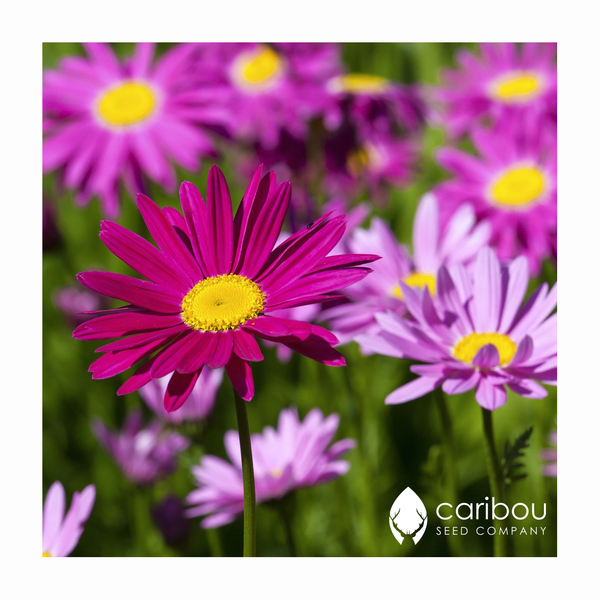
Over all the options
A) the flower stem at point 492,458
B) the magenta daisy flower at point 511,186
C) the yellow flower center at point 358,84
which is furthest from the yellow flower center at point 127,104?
the flower stem at point 492,458

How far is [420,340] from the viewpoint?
60cm

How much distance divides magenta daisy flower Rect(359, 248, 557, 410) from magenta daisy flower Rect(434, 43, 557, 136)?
35 cm

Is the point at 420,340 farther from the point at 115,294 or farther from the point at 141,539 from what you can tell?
the point at 141,539

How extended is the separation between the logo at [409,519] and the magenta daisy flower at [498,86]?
0.47 meters

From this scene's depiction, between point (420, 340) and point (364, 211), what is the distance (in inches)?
11.8

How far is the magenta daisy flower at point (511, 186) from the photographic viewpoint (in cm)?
86

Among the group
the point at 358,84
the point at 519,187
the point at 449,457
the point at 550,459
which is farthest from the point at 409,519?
the point at 358,84

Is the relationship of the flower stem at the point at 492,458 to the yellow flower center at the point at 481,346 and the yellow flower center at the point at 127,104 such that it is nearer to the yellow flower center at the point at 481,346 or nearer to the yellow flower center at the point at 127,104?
the yellow flower center at the point at 481,346

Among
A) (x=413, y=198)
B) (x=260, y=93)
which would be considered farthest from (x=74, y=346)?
(x=413, y=198)

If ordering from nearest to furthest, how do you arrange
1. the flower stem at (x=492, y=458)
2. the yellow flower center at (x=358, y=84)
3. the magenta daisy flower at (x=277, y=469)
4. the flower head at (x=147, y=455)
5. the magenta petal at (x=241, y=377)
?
the magenta petal at (x=241, y=377)
the flower stem at (x=492, y=458)
the magenta daisy flower at (x=277, y=469)
the flower head at (x=147, y=455)
the yellow flower center at (x=358, y=84)

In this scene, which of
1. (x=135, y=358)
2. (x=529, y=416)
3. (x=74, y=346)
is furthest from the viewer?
(x=74, y=346)

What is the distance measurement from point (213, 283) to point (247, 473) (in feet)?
0.47

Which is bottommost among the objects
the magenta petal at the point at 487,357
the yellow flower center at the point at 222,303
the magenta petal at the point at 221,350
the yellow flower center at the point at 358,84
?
the magenta petal at the point at 487,357
